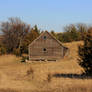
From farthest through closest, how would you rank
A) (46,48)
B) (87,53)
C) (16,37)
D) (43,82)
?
1. (16,37)
2. (46,48)
3. (87,53)
4. (43,82)

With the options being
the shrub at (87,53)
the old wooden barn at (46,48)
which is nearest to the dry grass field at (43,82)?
the shrub at (87,53)

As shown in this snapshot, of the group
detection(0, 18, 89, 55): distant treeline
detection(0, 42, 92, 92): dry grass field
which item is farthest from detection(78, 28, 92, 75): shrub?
detection(0, 18, 89, 55): distant treeline

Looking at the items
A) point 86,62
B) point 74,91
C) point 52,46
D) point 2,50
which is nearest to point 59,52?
point 52,46

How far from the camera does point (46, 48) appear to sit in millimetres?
52469

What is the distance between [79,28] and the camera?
106875mm

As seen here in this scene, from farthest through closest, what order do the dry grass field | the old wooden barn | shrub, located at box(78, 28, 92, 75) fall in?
the old wooden barn, shrub, located at box(78, 28, 92, 75), the dry grass field

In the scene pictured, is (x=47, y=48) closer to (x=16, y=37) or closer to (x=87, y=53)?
(x=16, y=37)

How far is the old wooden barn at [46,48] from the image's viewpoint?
52.1m

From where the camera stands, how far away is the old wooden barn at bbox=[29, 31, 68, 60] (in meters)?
52.1

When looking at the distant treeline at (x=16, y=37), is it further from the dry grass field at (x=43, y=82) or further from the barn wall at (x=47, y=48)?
the dry grass field at (x=43, y=82)

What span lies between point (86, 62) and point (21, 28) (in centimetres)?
5339

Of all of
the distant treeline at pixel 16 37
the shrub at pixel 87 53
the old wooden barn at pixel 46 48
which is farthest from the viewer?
the distant treeline at pixel 16 37

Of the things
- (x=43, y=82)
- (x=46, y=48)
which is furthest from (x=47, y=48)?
(x=43, y=82)

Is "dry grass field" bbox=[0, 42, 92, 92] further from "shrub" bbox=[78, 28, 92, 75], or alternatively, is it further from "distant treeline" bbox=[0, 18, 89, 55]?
"distant treeline" bbox=[0, 18, 89, 55]
